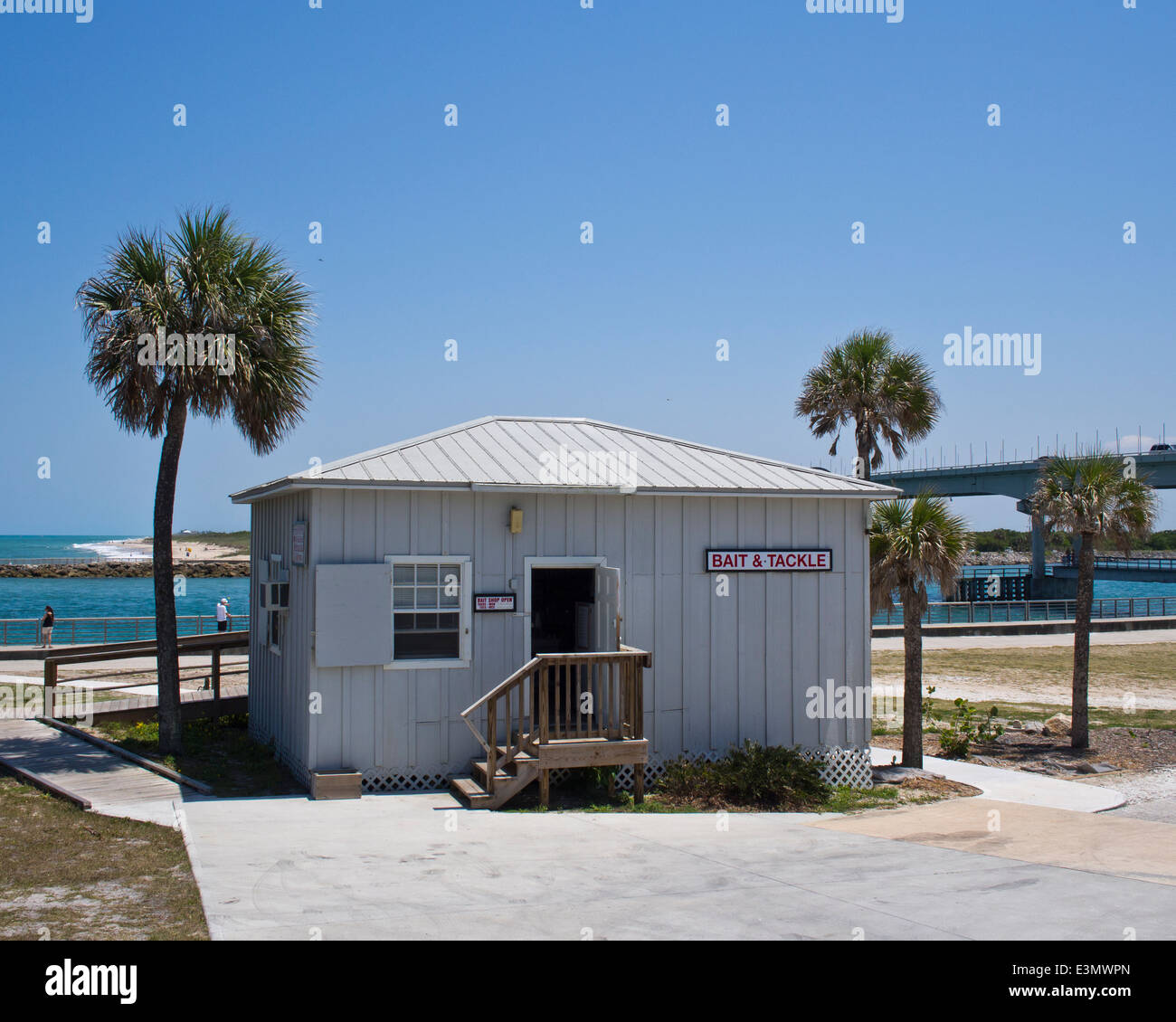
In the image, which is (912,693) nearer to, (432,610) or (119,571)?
(432,610)

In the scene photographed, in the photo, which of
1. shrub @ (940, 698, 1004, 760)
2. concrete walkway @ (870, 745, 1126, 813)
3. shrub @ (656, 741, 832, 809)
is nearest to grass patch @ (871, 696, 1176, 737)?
shrub @ (940, 698, 1004, 760)

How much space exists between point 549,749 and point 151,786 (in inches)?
156

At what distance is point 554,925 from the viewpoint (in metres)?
5.92

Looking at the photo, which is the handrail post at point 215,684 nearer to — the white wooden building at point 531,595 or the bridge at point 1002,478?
the white wooden building at point 531,595

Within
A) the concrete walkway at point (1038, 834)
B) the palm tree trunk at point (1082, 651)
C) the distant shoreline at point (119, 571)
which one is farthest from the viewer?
the distant shoreline at point (119, 571)

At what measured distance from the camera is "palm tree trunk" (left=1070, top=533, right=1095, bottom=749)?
16469 mm

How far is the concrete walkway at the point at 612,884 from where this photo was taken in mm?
5891

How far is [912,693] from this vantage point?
47.9 feet

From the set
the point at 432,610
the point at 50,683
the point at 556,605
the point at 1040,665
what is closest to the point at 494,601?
the point at 432,610

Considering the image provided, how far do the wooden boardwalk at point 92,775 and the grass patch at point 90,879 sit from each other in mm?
367

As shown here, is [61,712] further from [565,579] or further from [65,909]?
[65,909]

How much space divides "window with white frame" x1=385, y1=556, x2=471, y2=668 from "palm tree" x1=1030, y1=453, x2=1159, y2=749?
1070cm

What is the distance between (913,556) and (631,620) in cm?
462

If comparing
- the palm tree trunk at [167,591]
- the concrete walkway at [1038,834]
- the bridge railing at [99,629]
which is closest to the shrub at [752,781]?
the concrete walkway at [1038,834]
